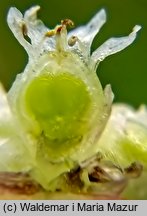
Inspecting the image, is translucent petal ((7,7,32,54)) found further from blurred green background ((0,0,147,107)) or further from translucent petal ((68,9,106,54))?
blurred green background ((0,0,147,107))

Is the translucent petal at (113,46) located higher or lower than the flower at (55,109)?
higher

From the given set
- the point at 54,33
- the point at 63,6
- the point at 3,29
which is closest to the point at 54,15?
the point at 63,6

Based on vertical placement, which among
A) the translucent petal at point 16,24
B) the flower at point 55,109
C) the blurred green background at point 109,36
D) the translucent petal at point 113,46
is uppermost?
the blurred green background at point 109,36

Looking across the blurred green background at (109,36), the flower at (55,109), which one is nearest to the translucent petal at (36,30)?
the flower at (55,109)

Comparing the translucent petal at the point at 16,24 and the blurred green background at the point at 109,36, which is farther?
the blurred green background at the point at 109,36

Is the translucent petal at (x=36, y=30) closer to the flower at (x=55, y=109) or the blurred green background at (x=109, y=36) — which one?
the flower at (x=55, y=109)

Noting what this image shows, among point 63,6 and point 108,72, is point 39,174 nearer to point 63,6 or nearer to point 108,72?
point 108,72
